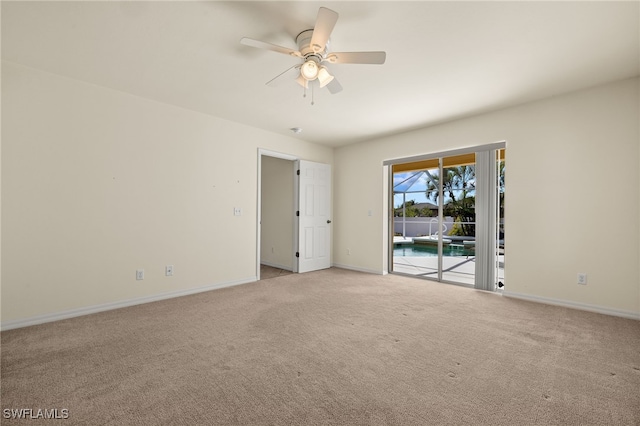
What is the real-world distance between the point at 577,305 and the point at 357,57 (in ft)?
12.0

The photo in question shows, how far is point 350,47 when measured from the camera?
7.86 ft

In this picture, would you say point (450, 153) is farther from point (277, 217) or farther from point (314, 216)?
point (277, 217)

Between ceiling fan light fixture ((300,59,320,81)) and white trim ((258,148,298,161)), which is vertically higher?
ceiling fan light fixture ((300,59,320,81))


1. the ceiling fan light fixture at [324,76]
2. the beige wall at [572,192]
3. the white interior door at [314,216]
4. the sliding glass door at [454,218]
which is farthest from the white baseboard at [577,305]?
the ceiling fan light fixture at [324,76]

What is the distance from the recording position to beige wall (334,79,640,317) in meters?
2.97

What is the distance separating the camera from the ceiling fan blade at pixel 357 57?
6.82 feet

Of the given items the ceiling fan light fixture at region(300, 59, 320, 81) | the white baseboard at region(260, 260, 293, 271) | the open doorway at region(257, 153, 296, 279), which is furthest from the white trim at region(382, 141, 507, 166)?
the ceiling fan light fixture at region(300, 59, 320, 81)

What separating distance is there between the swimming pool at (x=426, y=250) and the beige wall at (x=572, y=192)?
323 cm

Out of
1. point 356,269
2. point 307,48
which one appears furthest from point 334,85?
point 356,269

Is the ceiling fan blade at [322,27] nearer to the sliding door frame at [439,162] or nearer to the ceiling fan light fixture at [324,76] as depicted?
the ceiling fan light fixture at [324,76]

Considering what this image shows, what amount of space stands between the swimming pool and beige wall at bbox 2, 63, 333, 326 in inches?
204

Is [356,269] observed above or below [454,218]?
below

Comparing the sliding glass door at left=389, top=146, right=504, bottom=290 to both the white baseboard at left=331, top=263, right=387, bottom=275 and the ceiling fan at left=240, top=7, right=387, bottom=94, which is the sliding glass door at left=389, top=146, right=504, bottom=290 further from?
the ceiling fan at left=240, top=7, right=387, bottom=94

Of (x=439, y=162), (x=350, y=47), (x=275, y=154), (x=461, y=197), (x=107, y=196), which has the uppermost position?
(x=350, y=47)
